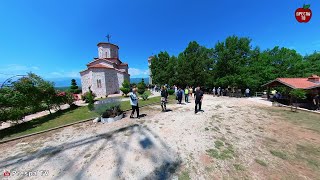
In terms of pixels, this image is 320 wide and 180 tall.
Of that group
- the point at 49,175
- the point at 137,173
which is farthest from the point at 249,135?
the point at 49,175

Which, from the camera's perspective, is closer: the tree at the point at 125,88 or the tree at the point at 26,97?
the tree at the point at 26,97

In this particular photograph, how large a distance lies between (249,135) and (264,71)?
Result: 25.4 metres

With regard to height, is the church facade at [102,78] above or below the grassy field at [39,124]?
above

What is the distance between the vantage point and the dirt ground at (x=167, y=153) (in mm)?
3531

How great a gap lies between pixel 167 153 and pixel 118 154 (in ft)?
5.37

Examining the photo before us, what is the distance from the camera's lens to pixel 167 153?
14.4 ft

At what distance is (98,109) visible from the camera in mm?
8133

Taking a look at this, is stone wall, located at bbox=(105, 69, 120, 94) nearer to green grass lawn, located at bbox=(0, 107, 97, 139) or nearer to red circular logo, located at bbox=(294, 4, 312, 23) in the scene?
green grass lawn, located at bbox=(0, 107, 97, 139)

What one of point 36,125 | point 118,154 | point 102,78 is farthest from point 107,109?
point 102,78

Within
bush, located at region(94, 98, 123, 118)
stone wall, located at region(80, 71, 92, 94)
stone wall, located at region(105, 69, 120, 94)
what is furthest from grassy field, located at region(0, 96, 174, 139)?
stone wall, located at region(80, 71, 92, 94)

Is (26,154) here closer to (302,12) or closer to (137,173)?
(137,173)

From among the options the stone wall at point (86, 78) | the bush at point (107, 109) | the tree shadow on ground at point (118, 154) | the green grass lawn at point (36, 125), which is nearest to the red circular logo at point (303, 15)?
the tree shadow on ground at point (118, 154)

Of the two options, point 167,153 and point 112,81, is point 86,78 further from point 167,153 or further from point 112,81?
point 167,153

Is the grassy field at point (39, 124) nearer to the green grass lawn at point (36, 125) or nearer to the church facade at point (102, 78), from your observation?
the green grass lawn at point (36, 125)
